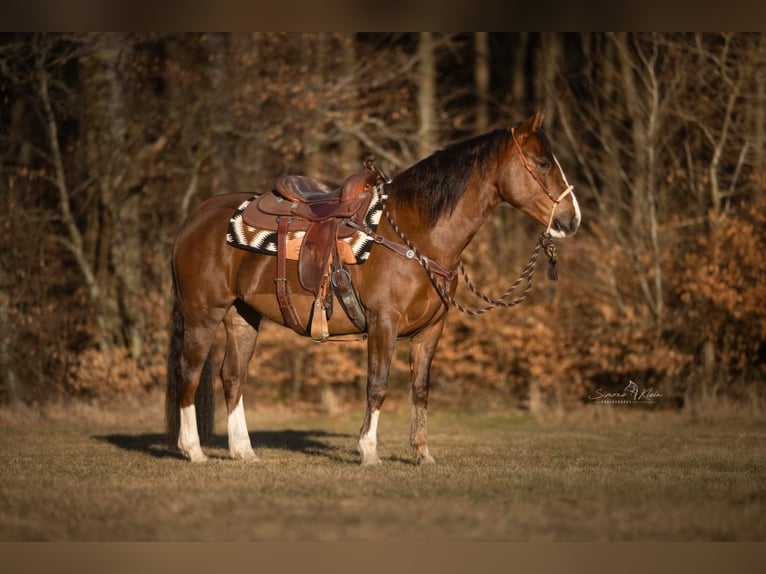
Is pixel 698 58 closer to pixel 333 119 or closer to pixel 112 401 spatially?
pixel 333 119

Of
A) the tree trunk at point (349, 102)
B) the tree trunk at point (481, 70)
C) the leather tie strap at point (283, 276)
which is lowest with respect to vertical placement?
the leather tie strap at point (283, 276)

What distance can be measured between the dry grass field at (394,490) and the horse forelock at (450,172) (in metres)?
2.19

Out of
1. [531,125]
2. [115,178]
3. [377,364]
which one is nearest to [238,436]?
[377,364]

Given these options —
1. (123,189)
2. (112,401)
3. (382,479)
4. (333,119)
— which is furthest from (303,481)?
(333,119)

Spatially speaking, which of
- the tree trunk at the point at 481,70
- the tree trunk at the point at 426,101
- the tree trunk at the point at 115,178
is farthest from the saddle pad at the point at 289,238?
the tree trunk at the point at 481,70

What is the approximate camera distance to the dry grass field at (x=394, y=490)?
543 cm

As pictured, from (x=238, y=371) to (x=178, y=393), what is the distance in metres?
0.58

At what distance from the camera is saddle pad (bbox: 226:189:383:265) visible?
7839 mm

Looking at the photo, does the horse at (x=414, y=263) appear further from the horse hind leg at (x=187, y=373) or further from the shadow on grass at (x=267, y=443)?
the shadow on grass at (x=267, y=443)

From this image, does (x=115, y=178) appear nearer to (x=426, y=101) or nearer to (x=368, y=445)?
(x=426, y=101)

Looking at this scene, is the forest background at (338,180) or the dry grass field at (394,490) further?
the forest background at (338,180)

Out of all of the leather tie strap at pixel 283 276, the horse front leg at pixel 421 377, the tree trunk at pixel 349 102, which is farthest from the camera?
the tree trunk at pixel 349 102

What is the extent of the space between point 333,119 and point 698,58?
21.2 feet

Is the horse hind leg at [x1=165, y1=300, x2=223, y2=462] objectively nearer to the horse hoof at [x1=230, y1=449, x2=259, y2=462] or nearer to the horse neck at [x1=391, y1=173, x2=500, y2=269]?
the horse hoof at [x1=230, y1=449, x2=259, y2=462]
